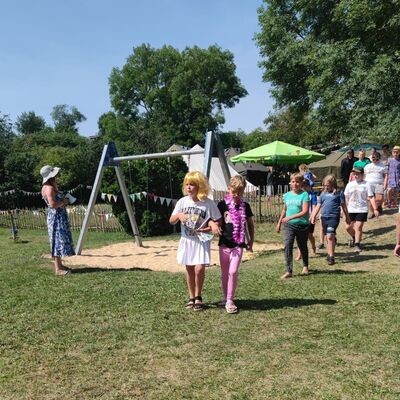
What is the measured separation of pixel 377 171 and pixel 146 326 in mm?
8819

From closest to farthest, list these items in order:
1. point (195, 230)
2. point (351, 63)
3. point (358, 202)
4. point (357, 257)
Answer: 1. point (195, 230)
2. point (357, 257)
3. point (358, 202)
4. point (351, 63)

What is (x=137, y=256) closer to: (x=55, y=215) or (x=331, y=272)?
(x=55, y=215)

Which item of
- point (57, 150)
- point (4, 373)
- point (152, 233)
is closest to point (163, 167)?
point (152, 233)

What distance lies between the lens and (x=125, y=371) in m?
3.66

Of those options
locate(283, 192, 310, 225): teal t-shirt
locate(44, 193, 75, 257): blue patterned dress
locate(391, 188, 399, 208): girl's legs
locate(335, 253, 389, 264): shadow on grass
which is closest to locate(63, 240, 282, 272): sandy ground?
locate(44, 193, 75, 257): blue patterned dress

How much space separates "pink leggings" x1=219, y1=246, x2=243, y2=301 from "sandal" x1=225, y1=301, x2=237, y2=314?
0.14ft

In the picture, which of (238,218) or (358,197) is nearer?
(238,218)

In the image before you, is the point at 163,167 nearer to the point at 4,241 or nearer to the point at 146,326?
the point at 4,241

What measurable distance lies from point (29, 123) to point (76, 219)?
86774 mm

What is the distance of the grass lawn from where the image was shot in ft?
11.0

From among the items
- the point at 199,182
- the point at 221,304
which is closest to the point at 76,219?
the point at 221,304

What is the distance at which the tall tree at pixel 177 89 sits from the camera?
5812cm

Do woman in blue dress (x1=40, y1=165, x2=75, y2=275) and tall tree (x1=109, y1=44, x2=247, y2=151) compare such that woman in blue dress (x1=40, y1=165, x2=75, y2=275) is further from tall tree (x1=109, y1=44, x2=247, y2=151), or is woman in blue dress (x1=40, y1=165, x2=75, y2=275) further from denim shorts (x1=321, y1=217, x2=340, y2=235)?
tall tree (x1=109, y1=44, x2=247, y2=151)

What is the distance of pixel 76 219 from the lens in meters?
17.7
